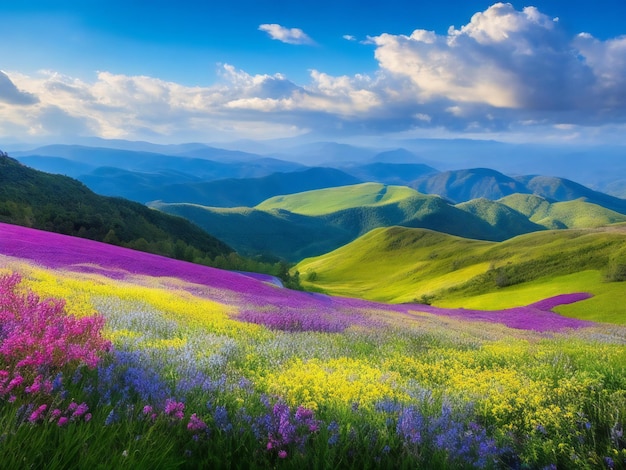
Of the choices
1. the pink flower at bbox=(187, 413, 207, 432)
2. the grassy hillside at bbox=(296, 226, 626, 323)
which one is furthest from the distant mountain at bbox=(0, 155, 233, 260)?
the pink flower at bbox=(187, 413, 207, 432)

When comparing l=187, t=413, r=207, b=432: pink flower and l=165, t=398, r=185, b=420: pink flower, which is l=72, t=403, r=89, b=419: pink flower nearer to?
l=165, t=398, r=185, b=420: pink flower

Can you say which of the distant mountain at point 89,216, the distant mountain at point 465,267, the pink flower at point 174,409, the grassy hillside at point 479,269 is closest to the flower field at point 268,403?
the pink flower at point 174,409

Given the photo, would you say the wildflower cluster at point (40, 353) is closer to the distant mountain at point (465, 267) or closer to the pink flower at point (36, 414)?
the pink flower at point (36, 414)

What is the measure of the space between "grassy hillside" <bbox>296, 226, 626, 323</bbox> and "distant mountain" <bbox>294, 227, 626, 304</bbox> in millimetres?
205

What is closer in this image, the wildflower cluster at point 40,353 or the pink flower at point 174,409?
the wildflower cluster at point 40,353

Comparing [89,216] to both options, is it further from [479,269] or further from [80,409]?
[479,269]

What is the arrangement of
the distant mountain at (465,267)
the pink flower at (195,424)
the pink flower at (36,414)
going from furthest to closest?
1. the distant mountain at (465,267)
2. the pink flower at (195,424)
3. the pink flower at (36,414)

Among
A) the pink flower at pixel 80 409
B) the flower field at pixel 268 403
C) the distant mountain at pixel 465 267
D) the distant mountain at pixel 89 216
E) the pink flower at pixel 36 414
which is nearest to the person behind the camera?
the pink flower at pixel 36 414

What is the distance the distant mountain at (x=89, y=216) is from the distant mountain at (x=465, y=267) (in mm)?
42047

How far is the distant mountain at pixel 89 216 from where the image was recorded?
2682 inches

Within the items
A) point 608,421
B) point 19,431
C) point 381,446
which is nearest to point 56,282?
point 19,431

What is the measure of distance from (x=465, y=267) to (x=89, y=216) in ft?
315

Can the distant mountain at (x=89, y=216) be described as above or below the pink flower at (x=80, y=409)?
above

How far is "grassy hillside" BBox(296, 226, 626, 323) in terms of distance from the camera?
227 feet
